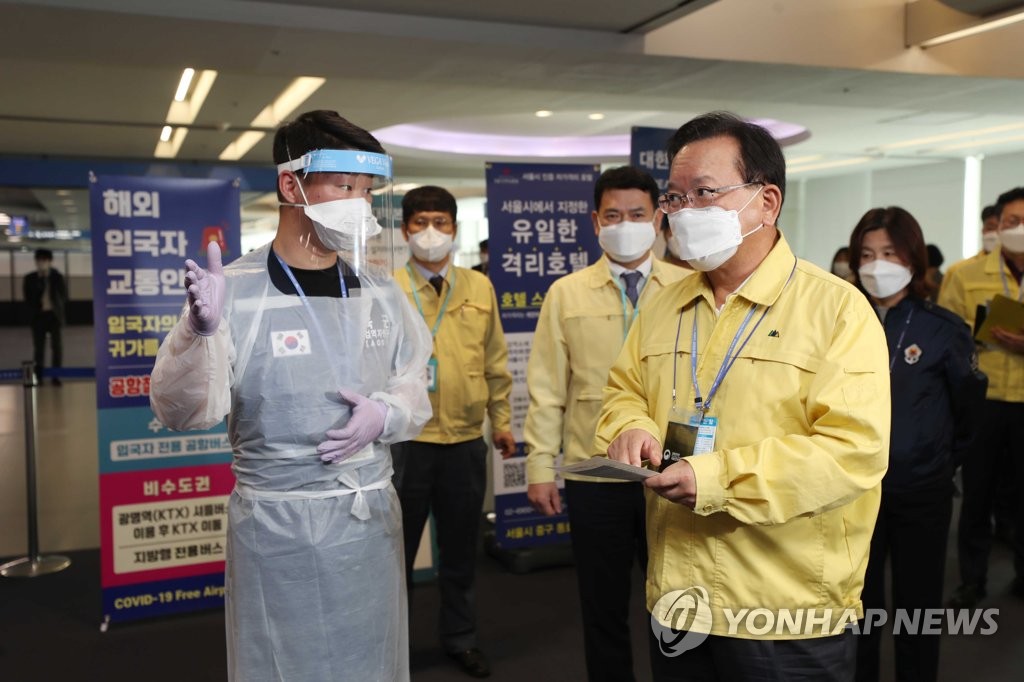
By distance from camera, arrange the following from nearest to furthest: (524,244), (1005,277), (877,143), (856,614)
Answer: (856,614)
(1005,277)
(524,244)
(877,143)

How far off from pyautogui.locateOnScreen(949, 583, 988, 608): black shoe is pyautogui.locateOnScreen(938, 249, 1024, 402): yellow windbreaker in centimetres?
88

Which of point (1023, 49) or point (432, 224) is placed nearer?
point (432, 224)

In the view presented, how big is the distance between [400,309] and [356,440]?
393mm

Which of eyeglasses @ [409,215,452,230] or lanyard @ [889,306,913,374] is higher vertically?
eyeglasses @ [409,215,452,230]

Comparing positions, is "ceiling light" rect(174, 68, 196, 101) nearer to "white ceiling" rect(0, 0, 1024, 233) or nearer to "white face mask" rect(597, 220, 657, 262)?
"white ceiling" rect(0, 0, 1024, 233)

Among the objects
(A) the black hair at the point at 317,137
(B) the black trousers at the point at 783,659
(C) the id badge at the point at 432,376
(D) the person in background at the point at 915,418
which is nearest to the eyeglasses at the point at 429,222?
(C) the id badge at the point at 432,376

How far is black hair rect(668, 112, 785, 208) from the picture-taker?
152cm

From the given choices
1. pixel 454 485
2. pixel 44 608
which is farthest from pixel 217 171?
pixel 454 485

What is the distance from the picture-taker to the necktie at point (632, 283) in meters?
2.65

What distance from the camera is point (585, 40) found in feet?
16.6

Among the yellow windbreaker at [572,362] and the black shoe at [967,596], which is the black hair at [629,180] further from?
the black shoe at [967,596]

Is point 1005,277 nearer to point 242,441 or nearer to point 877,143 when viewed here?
point 242,441

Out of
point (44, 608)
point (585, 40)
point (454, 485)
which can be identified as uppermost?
point (585, 40)

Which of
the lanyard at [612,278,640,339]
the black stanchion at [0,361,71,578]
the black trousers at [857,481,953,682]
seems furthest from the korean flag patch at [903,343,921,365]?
the black stanchion at [0,361,71,578]
